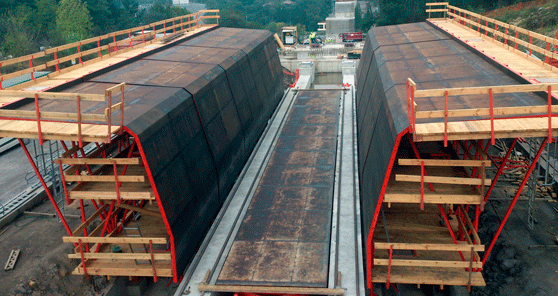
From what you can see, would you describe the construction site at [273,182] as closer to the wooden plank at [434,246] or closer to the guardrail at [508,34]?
the wooden plank at [434,246]

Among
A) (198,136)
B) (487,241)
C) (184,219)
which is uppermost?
(198,136)

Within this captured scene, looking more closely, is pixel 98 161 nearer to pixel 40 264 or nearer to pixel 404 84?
pixel 40 264

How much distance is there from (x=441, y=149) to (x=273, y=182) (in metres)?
6.45

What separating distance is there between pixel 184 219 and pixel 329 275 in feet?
14.3

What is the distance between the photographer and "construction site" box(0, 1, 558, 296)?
32.0 ft

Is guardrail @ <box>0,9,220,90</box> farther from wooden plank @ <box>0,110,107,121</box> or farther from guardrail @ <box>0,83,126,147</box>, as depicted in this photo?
guardrail @ <box>0,83,126,147</box>

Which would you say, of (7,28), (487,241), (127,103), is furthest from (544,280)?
(7,28)

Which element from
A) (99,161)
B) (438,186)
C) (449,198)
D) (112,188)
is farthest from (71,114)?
(438,186)

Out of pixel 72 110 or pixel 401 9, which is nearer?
pixel 72 110

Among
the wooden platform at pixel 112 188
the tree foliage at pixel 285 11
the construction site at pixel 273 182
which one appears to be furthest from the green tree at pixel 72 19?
the tree foliage at pixel 285 11

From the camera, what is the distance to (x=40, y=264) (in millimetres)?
15023

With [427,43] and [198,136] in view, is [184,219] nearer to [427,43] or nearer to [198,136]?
[198,136]

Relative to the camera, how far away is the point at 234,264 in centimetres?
1160

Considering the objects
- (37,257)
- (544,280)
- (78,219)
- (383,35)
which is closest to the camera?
(544,280)
